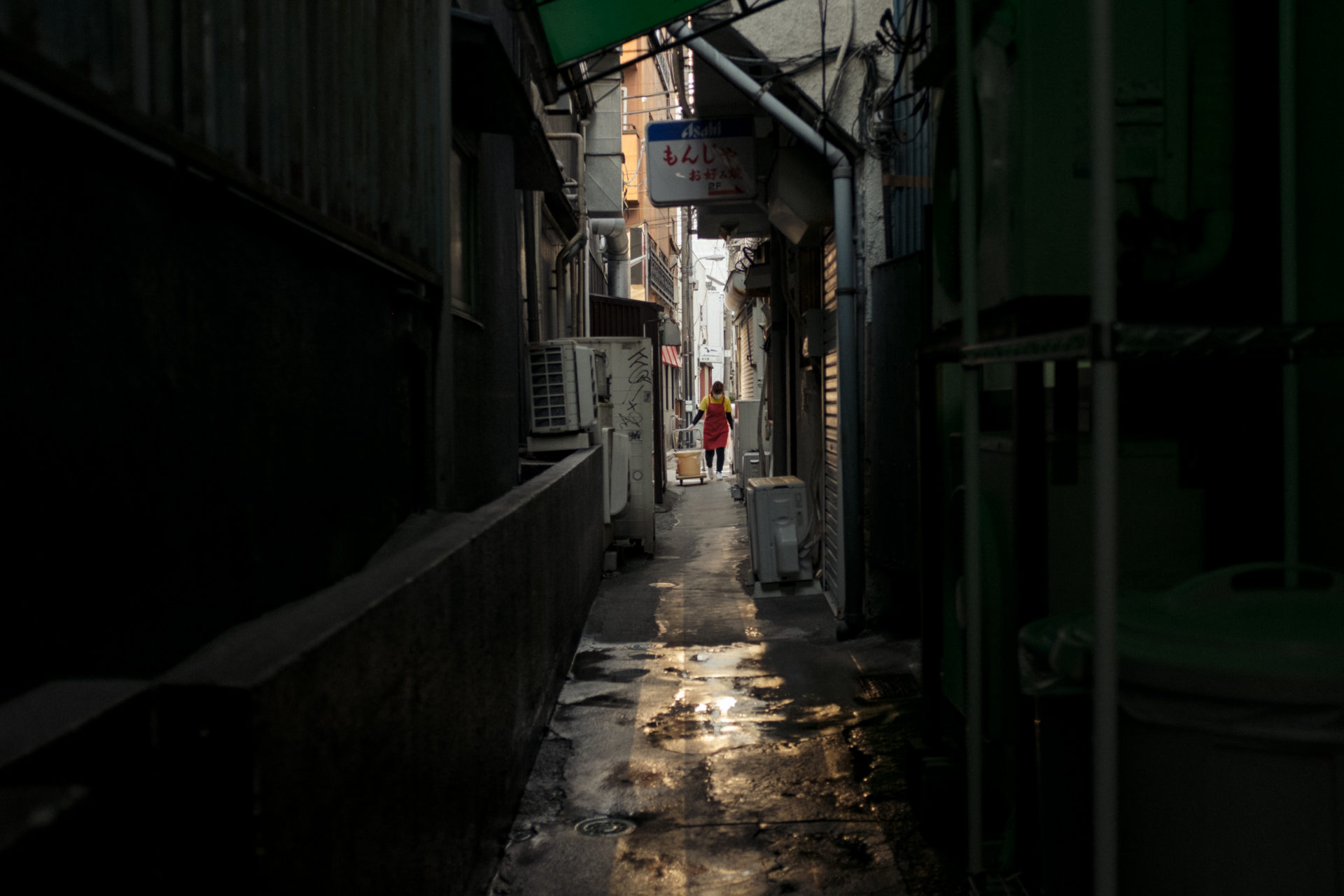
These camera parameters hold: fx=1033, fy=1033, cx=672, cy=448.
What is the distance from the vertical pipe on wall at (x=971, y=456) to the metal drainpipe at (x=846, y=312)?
14.9 ft

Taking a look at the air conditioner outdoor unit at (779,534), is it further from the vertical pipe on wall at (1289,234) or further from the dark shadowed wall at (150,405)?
the vertical pipe on wall at (1289,234)

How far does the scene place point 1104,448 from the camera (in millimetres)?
2236

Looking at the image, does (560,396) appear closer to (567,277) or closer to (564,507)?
(564,507)

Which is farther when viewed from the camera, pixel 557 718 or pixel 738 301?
pixel 738 301

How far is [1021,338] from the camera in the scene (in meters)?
2.66

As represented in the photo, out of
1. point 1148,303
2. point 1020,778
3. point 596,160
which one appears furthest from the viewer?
point 596,160

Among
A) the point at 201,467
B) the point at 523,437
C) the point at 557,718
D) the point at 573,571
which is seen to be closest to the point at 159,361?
the point at 201,467

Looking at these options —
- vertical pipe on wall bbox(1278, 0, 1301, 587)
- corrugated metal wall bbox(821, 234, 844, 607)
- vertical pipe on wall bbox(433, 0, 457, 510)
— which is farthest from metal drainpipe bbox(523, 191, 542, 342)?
vertical pipe on wall bbox(1278, 0, 1301, 587)

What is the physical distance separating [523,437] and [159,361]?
873 cm

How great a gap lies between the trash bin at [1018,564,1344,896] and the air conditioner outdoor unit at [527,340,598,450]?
8.23 m

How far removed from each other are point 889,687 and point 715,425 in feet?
44.8

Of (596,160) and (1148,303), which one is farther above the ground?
(596,160)

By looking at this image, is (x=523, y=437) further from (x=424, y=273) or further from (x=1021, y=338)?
(x=1021, y=338)

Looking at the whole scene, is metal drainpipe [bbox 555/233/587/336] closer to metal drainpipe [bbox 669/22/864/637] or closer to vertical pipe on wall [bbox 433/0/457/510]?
metal drainpipe [bbox 669/22/864/637]
